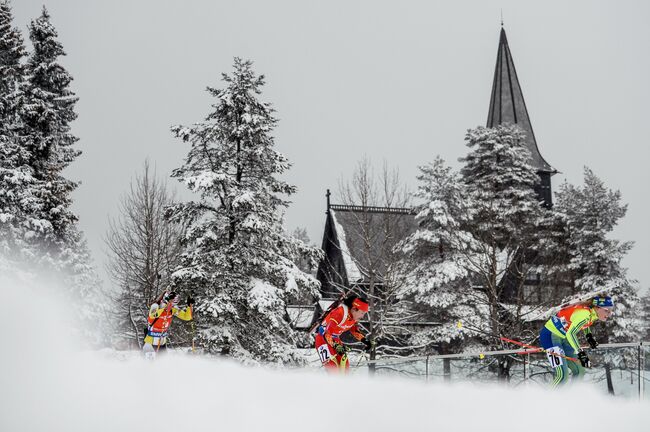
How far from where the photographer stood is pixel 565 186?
123 ft

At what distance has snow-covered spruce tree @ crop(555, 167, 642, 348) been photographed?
30109 mm

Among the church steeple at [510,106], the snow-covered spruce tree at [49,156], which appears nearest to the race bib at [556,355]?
the snow-covered spruce tree at [49,156]

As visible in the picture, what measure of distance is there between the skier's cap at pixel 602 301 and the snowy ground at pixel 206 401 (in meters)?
1.58

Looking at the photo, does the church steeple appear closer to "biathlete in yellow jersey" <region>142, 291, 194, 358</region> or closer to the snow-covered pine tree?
the snow-covered pine tree

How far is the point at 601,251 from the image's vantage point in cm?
3092

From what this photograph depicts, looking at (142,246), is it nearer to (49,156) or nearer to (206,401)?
(49,156)

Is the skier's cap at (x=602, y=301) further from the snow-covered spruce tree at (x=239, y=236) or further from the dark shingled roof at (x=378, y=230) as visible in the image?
the dark shingled roof at (x=378, y=230)

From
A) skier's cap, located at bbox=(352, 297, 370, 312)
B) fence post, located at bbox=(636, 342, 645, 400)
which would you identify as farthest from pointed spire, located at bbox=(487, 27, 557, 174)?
skier's cap, located at bbox=(352, 297, 370, 312)

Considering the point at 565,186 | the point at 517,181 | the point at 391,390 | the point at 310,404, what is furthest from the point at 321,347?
the point at 565,186

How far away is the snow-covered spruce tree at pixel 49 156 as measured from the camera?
909 inches

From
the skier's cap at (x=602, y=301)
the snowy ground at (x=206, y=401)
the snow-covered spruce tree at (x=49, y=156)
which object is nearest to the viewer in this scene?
the snowy ground at (x=206, y=401)

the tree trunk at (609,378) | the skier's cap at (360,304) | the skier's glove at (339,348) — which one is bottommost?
the tree trunk at (609,378)

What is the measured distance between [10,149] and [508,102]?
44.4m

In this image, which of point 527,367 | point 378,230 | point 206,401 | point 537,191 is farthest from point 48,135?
point 537,191
